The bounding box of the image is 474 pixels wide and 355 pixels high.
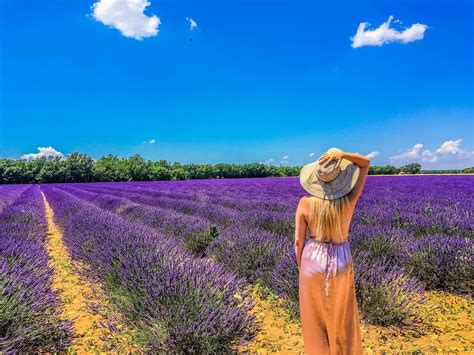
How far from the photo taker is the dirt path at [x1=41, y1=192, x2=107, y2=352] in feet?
8.99

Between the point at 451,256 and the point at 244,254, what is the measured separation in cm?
245

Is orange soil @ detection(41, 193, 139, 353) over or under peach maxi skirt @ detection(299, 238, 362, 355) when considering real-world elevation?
under

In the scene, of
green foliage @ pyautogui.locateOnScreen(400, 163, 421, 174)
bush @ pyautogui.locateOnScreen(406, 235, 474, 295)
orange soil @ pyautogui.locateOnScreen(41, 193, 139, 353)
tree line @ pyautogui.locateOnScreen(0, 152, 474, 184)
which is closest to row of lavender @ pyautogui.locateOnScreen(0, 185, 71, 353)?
orange soil @ pyautogui.locateOnScreen(41, 193, 139, 353)

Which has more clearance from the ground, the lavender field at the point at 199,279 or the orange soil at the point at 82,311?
the lavender field at the point at 199,279

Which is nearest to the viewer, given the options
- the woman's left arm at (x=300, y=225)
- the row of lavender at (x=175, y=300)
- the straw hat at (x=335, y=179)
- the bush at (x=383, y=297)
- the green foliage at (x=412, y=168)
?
the straw hat at (x=335, y=179)

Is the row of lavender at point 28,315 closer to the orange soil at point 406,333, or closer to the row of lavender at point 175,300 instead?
the row of lavender at point 175,300

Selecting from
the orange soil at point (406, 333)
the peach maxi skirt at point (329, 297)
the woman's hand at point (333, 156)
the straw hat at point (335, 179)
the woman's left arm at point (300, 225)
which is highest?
the woman's hand at point (333, 156)

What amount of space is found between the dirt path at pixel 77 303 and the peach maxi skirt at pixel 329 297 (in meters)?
1.76

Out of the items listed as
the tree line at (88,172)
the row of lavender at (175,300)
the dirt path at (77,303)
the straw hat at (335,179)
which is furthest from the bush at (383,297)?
the tree line at (88,172)

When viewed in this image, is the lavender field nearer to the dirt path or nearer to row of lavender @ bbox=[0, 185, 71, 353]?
row of lavender @ bbox=[0, 185, 71, 353]

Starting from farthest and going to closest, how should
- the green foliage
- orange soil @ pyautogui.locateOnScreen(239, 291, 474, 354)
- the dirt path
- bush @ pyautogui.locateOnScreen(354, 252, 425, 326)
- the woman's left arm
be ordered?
the green foliage → bush @ pyautogui.locateOnScreen(354, 252, 425, 326) → the dirt path → orange soil @ pyautogui.locateOnScreen(239, 291, 474, 354) → the woman's left arm

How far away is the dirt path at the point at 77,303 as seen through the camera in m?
2.74

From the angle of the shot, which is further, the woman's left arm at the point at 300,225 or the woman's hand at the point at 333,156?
the woman's left arm at the point at 300,225

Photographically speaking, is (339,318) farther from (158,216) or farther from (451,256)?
(158,216)
